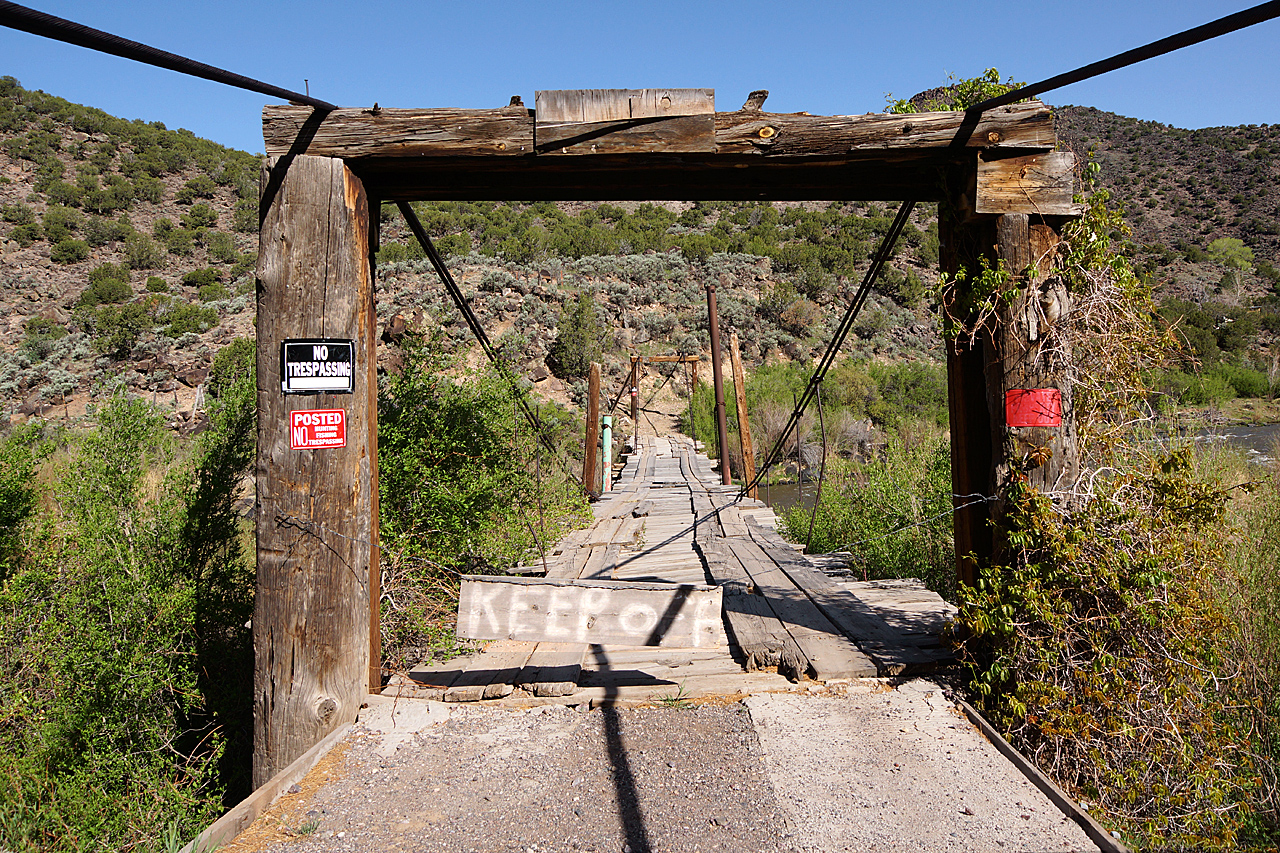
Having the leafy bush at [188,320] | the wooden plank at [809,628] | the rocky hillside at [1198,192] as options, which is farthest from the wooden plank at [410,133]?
the rocky hillside at [1198,192]

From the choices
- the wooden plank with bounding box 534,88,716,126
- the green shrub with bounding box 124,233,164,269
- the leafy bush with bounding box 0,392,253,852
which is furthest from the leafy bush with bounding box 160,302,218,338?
the wooden plank with bounding box 534,88,716,126

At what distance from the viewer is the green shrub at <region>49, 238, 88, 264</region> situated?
26047 mm

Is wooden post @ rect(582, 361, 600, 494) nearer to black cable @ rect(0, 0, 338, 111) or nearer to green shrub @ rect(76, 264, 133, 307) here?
black cable @ rect(0, 0, 338, 111)

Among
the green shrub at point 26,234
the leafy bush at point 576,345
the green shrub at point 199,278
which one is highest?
the green shrub at point 26,234

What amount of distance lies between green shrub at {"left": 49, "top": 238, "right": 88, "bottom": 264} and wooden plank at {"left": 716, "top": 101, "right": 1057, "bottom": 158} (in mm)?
31326

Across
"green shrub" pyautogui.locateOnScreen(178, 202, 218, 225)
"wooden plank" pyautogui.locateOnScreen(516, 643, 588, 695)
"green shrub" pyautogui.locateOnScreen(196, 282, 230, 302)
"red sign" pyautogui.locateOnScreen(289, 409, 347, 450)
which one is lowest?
"wooden plank" pyautogui.locateOnScreen(516, 643, 588, 695)

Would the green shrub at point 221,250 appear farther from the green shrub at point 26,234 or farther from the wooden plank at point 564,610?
the wooden plank at point 564,610

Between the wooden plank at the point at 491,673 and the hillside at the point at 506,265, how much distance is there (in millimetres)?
12645

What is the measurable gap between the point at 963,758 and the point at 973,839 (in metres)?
0.57

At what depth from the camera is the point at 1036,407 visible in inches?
129

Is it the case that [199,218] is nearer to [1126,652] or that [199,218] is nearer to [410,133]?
[410,133]

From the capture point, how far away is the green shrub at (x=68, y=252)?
26047mm

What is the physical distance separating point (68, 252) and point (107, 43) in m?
31.2

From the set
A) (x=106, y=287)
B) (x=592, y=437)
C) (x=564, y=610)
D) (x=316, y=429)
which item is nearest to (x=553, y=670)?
(x=564, y=610)
